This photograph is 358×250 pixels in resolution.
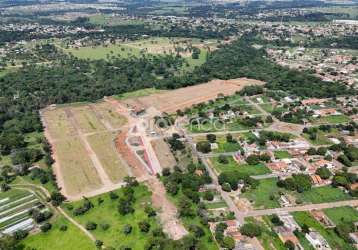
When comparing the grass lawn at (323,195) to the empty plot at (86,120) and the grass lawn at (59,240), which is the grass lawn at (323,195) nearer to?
the grass lawn at (59,240)

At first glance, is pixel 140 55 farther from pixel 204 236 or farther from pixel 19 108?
pixel 204 236

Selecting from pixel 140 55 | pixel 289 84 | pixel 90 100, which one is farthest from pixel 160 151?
pixel 140 55

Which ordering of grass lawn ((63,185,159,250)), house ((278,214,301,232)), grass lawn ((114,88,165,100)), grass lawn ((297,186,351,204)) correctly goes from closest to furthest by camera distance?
grass lawn ((63,185,159,250)) < house ((278,214,301,232)) < grass lawn ((297,186,351,204)) < grass lawn ((114,88,165,100))

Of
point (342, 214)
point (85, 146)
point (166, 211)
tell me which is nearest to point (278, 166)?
point (342, 214)

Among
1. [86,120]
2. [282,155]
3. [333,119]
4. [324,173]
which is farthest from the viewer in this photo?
[333,119]

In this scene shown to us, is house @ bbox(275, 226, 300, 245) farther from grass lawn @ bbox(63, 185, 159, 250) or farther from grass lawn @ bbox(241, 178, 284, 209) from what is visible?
grass lawn @ bbox(63, 185, 159, 250)

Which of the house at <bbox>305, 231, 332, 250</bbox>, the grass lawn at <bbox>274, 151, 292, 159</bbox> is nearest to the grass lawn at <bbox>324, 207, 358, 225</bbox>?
the house at <bbox>305, 231, 332, 250</bbox>

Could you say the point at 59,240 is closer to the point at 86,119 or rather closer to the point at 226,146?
the point at 226,146
